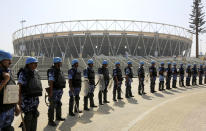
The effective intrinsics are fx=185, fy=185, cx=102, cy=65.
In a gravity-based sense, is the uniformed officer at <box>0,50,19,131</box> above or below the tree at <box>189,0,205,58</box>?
below

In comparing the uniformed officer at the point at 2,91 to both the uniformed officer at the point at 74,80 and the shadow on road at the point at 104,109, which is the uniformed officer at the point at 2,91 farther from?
the shadow on road at the point at 104,109

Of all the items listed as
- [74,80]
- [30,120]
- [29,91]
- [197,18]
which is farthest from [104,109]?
[197,18]

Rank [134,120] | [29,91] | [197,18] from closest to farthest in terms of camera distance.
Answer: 1. [29,91]
2. [134,120]
3. [197,18]

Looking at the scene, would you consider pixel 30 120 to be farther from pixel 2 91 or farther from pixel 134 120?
pixel 134 120

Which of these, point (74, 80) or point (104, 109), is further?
point (104, 109)

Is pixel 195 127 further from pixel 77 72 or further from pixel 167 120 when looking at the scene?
pixel 77 72

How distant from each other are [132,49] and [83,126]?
137ft

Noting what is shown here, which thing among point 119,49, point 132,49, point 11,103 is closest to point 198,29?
point 132,49

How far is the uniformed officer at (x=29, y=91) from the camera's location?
3.94m

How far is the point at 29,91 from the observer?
3900 millimetres

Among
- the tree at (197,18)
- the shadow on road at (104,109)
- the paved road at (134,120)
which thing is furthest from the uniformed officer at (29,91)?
the tree at (197,18)

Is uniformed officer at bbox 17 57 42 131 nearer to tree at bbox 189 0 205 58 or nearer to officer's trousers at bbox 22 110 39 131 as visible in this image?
officer's trousers at bbox 22 110 39 131

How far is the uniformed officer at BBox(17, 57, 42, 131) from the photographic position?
12.9 ft

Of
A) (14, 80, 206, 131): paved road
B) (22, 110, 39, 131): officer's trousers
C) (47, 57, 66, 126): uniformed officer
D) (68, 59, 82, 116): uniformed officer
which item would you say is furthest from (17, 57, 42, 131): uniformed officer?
(68, 59, 82, 116): uniformed officer
